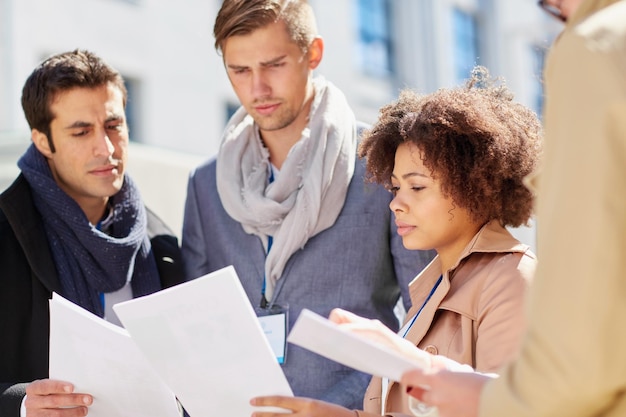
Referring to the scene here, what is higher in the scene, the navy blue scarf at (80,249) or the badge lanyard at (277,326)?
the navy blue scarf at (80,249)

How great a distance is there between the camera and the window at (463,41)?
1712cm

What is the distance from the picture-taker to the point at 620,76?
3.78ft

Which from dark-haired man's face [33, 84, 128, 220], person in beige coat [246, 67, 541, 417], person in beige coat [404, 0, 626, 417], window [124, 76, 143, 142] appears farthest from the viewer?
window [124, 76, 143, 142]

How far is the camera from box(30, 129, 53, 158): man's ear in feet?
11.0

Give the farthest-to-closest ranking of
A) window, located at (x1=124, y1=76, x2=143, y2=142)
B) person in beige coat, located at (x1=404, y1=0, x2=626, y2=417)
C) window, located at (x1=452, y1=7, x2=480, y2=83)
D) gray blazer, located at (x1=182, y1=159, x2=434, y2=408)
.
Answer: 1. window, located at (x1=452, y1=7, x2=480, y2=83)
2. window, located at (x1=124, y1=76, x2=143, y2=142)
3. gray blazer, located at (x1=182, y1=159, x2=434, y2=408)
4. person in beige coat, located at (x1=404, y1=0, x2=626, y2=417)

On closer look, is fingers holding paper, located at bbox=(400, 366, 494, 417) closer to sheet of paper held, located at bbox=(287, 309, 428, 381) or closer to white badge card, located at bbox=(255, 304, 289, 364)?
sheet of paper held, located at bbox=(287, 309, 428, 381)

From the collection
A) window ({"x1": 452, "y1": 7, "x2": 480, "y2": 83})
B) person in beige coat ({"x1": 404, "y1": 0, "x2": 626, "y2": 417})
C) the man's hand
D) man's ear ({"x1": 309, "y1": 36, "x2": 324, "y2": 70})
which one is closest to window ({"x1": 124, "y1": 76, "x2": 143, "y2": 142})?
window ({"x1": 452, "y1": 7, "x2": 480, "y2": 83})

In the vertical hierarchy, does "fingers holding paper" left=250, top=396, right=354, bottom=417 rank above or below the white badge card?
below

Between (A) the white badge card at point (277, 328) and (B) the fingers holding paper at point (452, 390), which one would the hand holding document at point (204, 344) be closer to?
(B) the fingers holding paper at point (452, 390)

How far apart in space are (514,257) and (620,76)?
1.05 metres

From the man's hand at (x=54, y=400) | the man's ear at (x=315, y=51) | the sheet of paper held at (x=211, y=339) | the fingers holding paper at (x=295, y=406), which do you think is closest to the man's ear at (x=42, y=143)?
the man's ear at (x=315, y=51)

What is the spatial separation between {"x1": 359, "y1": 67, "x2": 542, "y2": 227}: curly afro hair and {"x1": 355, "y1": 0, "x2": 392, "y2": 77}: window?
12.3 metres

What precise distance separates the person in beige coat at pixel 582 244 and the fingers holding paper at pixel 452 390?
10 cm

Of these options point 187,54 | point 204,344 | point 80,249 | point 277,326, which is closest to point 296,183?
point 277,326
